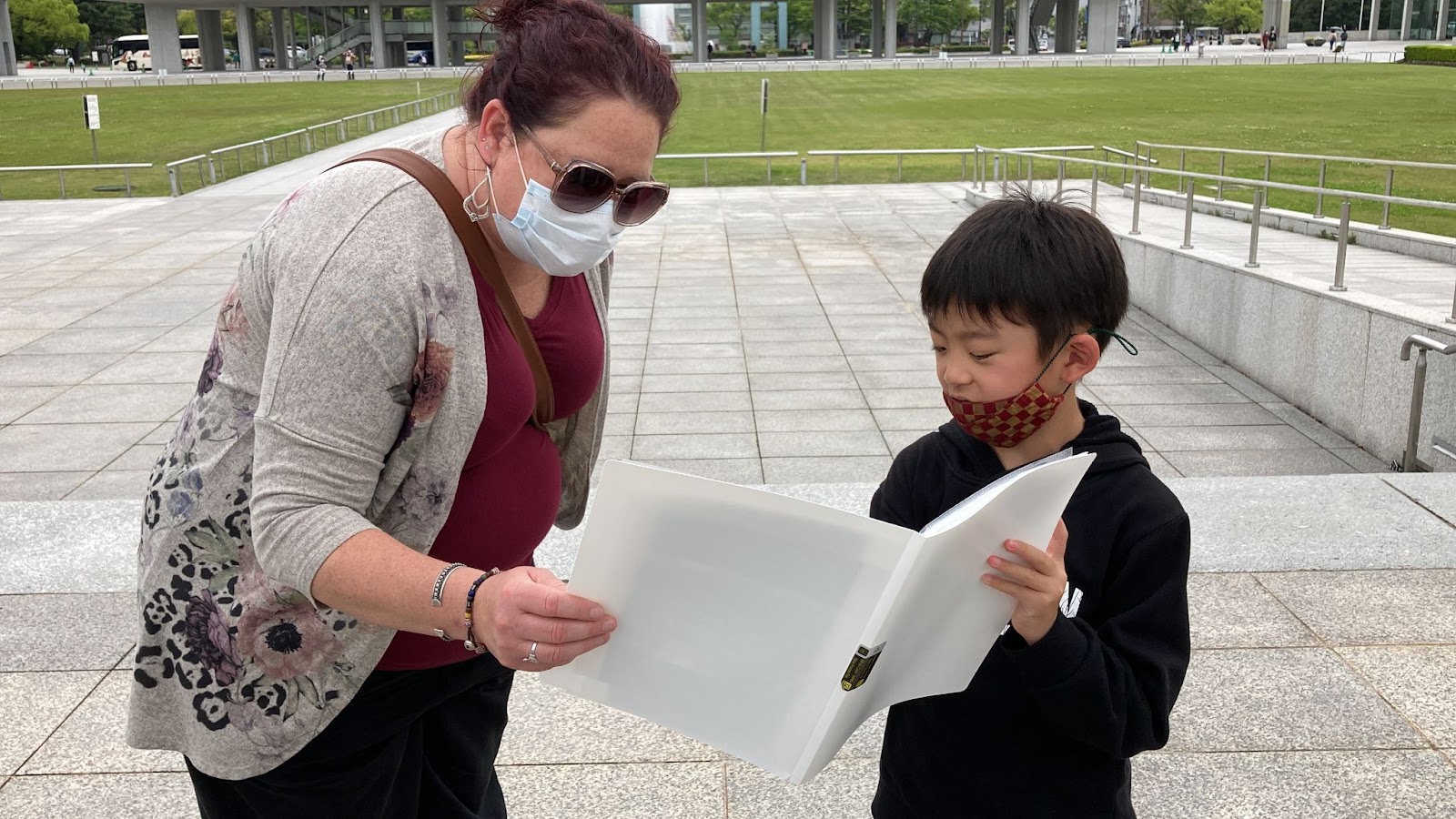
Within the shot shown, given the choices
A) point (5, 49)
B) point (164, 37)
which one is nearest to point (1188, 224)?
point (5, 49)

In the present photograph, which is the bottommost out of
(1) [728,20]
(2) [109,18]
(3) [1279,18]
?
(3) [1279,18]

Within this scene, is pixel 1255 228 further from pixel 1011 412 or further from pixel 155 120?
pixel 155 120

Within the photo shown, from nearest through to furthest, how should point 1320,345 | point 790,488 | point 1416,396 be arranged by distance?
1. point 790,488
2. point 1416,396
3. point 1320,345

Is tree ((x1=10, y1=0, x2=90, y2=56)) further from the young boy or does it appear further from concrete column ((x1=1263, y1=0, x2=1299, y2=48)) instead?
the young boy

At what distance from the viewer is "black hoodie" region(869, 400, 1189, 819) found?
1.70 metres

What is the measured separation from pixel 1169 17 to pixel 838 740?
13260 centimetres

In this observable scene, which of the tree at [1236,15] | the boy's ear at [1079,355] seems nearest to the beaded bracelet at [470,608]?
the boy's ear at [1079,355]

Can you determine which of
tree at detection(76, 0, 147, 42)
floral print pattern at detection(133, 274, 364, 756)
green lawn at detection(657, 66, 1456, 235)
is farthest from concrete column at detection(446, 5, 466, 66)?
floral print pattern at detection(133, 274, 364, 756)

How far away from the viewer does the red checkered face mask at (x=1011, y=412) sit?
5.97 ft

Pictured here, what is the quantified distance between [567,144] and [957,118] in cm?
3527

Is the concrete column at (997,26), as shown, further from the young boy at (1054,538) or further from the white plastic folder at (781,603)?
the white plastic folder at (781,603)

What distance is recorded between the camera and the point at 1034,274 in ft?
5.93

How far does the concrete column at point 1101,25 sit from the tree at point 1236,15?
37.7 m

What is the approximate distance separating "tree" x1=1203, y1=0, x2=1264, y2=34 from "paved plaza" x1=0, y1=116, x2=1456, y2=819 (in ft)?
347
